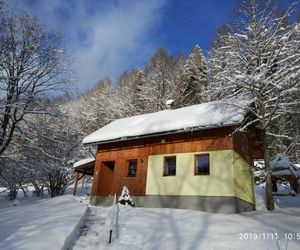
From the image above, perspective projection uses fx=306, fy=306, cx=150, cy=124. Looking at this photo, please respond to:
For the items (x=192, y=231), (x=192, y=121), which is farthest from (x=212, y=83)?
(x=192, y=231)

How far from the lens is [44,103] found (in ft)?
60.2

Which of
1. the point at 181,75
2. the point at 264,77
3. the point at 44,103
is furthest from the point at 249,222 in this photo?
the point at 181,75

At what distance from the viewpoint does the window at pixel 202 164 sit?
14.9 m

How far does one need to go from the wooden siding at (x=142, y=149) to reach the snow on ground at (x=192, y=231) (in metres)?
3.71

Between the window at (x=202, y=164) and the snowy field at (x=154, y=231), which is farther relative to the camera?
the window at (x=202, y=164)

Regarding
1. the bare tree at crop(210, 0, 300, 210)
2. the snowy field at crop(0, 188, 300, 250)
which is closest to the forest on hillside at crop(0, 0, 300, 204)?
the bare tree at crop(210, 0, 300, 210)

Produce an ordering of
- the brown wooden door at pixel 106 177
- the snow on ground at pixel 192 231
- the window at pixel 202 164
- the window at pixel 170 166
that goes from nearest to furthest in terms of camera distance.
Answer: the snow on ground at pixel 192 231, the window at pixel 202 164, the window at pixel 170 166, the brown wooden door at pixel 106 177

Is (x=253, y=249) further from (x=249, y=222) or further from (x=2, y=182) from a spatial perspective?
(x=2, y=182)

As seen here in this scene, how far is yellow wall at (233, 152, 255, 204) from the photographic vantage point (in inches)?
557

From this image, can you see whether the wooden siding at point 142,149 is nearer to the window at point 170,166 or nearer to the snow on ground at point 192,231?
the window at point 170,166

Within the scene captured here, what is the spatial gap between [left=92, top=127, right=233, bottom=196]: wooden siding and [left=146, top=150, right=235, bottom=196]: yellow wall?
35 centimetres

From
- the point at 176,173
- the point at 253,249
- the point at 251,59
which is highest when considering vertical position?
the point at 251,59

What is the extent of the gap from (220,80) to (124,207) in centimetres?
753
